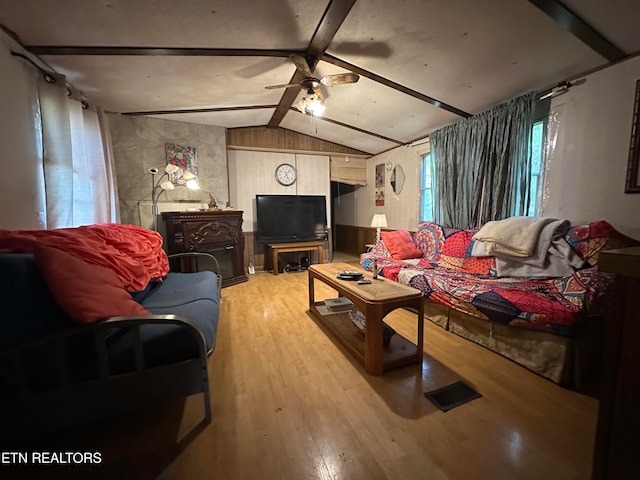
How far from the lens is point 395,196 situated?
15.0 ft

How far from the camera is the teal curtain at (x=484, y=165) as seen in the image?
2.58m

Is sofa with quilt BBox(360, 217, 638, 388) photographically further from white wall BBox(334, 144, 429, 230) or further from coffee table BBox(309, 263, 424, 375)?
white wall BBox(334, 144, 429, 230)

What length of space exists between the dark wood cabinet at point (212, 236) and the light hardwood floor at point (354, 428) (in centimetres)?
195

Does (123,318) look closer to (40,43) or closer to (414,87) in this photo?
(40,43)

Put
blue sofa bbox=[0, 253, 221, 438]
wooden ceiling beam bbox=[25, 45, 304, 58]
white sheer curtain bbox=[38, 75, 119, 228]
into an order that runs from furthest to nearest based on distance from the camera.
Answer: white sheer curtain bbox=[38, 75, 119, 228], wooden ceiling beam bbox=[25, 45, 304, 58], blue sofa bbox=[0, 253, 221, 438]

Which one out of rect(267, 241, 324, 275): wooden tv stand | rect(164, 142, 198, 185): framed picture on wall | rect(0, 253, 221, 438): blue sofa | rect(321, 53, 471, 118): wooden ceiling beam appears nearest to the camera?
rect(0, 253, 221, 438): blue sofa

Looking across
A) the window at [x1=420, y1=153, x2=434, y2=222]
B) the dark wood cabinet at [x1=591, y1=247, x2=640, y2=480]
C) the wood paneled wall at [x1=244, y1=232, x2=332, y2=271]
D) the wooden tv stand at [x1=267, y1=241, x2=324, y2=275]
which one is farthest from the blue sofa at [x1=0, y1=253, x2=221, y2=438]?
the window at [x1=420, y1=153, x2=434, y2=222]

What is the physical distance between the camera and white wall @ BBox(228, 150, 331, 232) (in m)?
4.41

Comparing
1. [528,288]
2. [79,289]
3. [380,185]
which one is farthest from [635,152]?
[79,289]

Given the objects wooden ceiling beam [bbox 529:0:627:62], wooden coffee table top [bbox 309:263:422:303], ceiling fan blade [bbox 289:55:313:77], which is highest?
ceiling fan blade [bbox 289:55:313:77]

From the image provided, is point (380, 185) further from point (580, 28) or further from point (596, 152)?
point (580, 28)

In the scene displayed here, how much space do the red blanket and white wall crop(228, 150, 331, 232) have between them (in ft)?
7.14

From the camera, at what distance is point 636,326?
0.57 meters

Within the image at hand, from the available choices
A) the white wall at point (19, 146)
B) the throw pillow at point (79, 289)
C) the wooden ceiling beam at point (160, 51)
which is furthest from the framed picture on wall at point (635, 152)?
the white wall at point (19, 146)
